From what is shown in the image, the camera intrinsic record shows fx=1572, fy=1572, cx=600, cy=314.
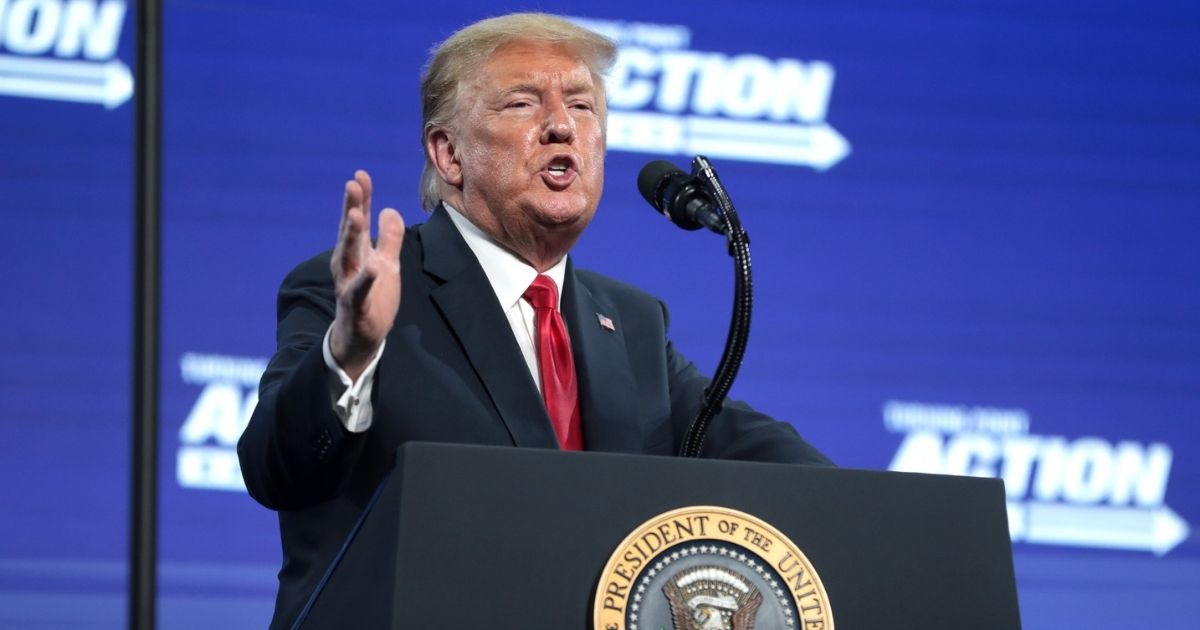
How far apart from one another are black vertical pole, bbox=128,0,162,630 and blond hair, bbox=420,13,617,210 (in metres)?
1.06

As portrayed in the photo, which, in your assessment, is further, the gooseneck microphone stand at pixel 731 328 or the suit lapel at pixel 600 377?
the suit lapel at pixel 600 377

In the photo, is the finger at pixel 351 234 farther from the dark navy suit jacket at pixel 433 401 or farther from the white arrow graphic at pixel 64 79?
the white arrow graphic at pixel 64 79

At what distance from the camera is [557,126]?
83.9 inches

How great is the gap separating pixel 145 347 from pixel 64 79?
2250 millimetres

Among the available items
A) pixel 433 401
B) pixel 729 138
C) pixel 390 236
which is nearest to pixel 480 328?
pixel 433 401

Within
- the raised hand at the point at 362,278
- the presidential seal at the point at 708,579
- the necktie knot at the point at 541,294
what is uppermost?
the necktie knot at the point at 541,294

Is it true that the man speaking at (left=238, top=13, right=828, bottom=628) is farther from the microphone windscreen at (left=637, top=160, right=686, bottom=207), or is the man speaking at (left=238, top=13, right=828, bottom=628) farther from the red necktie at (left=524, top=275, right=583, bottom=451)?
the microphone windscreen at (left=637, top=160, right=686, bottom=207)

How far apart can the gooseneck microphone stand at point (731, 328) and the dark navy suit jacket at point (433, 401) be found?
181 millimetres

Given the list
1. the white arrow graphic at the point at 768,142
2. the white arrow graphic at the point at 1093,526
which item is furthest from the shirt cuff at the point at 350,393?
the white arrow graphic at the point at 1093,526

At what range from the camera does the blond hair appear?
220cm

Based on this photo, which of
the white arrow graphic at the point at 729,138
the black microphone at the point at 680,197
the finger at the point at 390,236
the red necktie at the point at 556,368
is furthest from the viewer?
the white arrow graphic at the point at 729,138

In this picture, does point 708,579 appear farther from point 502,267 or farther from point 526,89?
point 526,89

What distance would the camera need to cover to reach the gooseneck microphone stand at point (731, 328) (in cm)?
165

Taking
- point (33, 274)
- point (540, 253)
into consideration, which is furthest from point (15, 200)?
point (540, 253)
